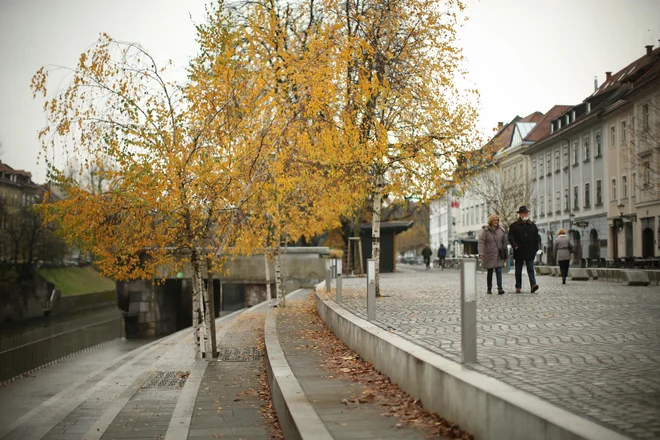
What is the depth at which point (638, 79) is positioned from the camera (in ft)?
153

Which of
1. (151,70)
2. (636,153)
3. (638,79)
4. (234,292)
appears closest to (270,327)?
(151,70)

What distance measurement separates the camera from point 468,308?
6426 millimetres

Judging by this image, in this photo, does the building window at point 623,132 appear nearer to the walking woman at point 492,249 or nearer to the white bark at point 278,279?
the white bark at point 278,279

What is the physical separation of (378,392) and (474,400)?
269cm

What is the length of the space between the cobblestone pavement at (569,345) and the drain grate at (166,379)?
3156 mm

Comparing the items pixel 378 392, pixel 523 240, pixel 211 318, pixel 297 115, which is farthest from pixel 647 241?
pixel 378 392

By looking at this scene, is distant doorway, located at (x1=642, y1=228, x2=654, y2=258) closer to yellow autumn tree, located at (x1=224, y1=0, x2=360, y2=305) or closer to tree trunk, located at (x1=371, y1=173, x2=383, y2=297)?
yellow autumn tree, located at (x1=224, y1=0, x2=360, y2=305)

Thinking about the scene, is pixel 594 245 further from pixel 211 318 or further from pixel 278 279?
pixel 211 318

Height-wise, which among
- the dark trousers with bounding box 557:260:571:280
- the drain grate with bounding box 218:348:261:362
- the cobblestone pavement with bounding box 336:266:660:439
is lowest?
the drain grate with bounding box 218:348:261:362

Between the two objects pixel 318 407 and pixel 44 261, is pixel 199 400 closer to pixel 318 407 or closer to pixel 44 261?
pixel 318 407

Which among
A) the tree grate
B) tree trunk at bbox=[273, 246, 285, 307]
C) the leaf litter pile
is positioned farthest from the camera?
tree trunk at bbox=[273, 246, 285, 307]

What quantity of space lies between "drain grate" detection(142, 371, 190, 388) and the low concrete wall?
428 centimetres

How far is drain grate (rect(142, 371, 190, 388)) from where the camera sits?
11969mm

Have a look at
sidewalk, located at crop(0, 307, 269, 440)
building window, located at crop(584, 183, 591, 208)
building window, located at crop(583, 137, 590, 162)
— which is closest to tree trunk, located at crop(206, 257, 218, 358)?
sidewalk, located at crop(0, 307, 269, 440)
